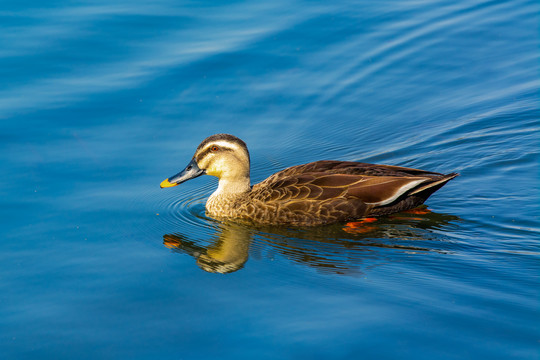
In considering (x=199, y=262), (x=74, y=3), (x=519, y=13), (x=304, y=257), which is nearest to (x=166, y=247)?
(x=199, y=262)

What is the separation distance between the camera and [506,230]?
8.02 meters

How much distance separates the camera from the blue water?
6.10 metres

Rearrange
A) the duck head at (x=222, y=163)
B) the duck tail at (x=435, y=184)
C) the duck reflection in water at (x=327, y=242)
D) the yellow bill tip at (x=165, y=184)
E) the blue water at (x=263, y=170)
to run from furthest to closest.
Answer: the duck head at (x=222, y=163) < the yellow bill tip at (x=165, y=184) < the duck tail at (x=435, y=184) < the duck reflection in water at (x=327, y=242) < the blue water at (x=263, y=170)

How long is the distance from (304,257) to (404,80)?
5.81m

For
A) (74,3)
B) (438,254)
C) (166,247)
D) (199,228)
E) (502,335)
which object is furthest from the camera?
(74,3)

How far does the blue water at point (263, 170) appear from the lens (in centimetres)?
610

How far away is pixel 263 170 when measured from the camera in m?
10.2

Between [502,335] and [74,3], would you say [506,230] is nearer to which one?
[502,335]

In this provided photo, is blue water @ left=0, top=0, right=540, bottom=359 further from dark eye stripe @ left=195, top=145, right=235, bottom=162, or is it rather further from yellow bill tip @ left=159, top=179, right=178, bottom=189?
dark eye stripe @ left=195, top=145, right=235, bottom=162

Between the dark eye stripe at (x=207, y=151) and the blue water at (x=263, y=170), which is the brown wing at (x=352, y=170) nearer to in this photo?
the blue water at (x=263, y=170)

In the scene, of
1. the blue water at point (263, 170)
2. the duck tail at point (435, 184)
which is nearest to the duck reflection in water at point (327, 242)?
the blue water at point (263, 170)

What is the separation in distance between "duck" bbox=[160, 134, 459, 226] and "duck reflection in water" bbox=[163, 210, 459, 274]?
5.7 inches

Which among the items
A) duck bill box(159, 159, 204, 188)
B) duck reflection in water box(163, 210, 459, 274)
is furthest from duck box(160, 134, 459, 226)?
duck reflection in water box(163, 210, 459, 274)

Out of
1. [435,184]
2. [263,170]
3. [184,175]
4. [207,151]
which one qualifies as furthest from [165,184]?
[435,184]
